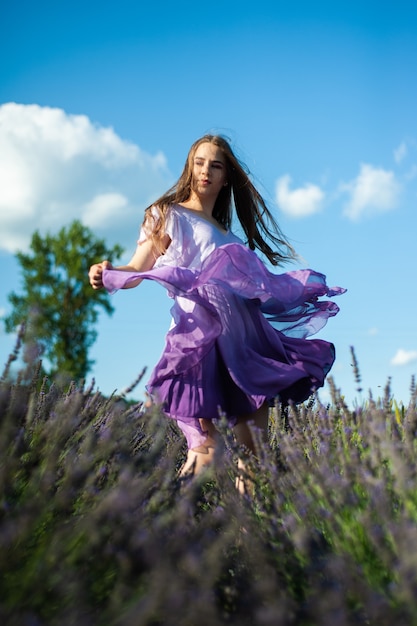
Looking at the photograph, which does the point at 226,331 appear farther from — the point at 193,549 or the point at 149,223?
the point at 193,549

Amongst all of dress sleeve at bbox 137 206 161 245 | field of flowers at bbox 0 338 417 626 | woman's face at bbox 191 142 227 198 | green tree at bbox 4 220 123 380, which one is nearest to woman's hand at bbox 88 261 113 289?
dress sleeve at bbox 137 206 161 245

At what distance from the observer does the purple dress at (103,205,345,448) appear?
2.98 metres

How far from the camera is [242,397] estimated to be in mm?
3010

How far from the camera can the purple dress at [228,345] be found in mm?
2979

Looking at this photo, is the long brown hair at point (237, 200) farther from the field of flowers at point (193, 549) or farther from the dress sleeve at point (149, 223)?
the field of flowers at point (193, 549)

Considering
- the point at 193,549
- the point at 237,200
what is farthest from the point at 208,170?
the point at 193,549

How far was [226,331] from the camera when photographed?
9.87 feet

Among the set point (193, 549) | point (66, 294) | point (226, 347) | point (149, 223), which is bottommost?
point (193, 549)

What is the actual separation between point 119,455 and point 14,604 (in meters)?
0.61

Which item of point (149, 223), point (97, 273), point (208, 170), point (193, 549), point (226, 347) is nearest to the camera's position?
point (193, 549)

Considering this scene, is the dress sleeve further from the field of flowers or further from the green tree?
the green tree

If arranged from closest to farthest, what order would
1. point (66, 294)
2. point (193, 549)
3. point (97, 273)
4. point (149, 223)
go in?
1. point (193, 549)
2. point (97, 273)
3. point (149, 223)
4. point (66, 294)

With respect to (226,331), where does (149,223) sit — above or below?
above

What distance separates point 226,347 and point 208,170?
3.60ft
